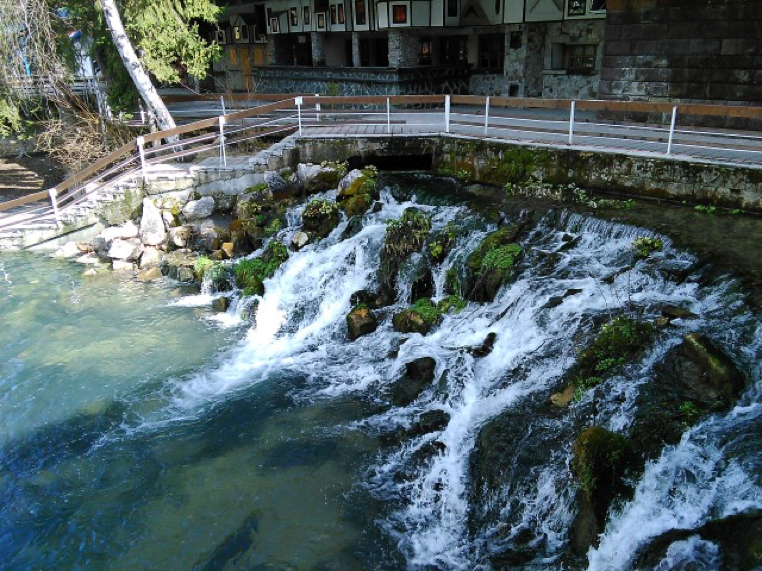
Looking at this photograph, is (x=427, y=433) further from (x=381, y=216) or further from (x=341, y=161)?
(x=341, y=161)

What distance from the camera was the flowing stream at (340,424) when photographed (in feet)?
23.0

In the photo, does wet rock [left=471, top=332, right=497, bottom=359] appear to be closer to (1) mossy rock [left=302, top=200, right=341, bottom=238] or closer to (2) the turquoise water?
(2) the turquoise water

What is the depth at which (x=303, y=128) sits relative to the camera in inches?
713

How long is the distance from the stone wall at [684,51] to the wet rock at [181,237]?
1165 cm

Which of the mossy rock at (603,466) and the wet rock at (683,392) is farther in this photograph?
the wet rock at (683,392)

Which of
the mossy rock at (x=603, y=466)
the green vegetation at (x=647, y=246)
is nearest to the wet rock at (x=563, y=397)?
the mossy rock at (x=603, y=466)

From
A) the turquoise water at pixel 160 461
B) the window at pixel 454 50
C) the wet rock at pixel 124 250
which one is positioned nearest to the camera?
the turquoise water at pixel 160 461

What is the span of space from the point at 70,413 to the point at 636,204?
11.4 meters

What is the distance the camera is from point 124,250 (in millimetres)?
15148

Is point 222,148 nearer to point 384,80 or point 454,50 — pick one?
point 384,80

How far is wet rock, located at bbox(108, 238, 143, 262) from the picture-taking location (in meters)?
15.1

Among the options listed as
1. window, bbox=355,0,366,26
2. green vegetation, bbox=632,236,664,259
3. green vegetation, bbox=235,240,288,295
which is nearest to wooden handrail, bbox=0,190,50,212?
green vegetation, bbox=235,240,288,295

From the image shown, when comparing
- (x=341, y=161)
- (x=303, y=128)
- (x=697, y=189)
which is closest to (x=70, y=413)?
(x=341, y=161)

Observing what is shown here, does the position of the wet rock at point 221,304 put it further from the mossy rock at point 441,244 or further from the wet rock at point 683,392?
the wet rock at point 683,392
